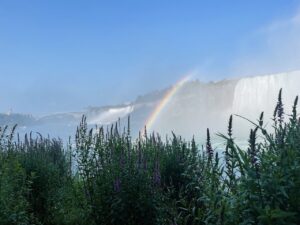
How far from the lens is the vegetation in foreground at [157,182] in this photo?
3.68 metres

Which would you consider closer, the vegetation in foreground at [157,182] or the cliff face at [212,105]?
the vegetation in foreground at [157,182]

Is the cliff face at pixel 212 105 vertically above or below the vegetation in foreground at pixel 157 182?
above

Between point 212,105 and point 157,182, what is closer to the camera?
point 157,182

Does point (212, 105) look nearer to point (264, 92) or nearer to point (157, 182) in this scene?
point (264, 92)

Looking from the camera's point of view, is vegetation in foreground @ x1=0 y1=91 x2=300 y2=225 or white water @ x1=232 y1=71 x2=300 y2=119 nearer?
vegetation in foreground @ x1=0 y1=91 x2=300 y2=225

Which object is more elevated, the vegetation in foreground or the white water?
the white water

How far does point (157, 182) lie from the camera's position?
6.68m

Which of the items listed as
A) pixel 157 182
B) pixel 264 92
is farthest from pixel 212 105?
pixel 157 182

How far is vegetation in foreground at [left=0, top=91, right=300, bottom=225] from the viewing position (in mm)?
3676

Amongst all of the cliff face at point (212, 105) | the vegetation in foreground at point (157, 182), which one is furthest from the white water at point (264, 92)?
the vegetation in foreground at point (157, 182)

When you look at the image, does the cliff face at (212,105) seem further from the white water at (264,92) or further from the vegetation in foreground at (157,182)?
the vegetation in foreground at (157,182)

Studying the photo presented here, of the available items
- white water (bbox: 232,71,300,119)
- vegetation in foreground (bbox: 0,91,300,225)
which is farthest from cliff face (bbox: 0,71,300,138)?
vegetation in foreground (bbox: 0,91,300,225)

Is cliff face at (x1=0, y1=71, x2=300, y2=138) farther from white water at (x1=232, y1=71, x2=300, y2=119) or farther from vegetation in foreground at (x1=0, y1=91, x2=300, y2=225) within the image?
vegetation in foreground at (x1=0, y1=91, x2=300, y2=225)

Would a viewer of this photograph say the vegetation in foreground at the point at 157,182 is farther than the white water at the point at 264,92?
No
